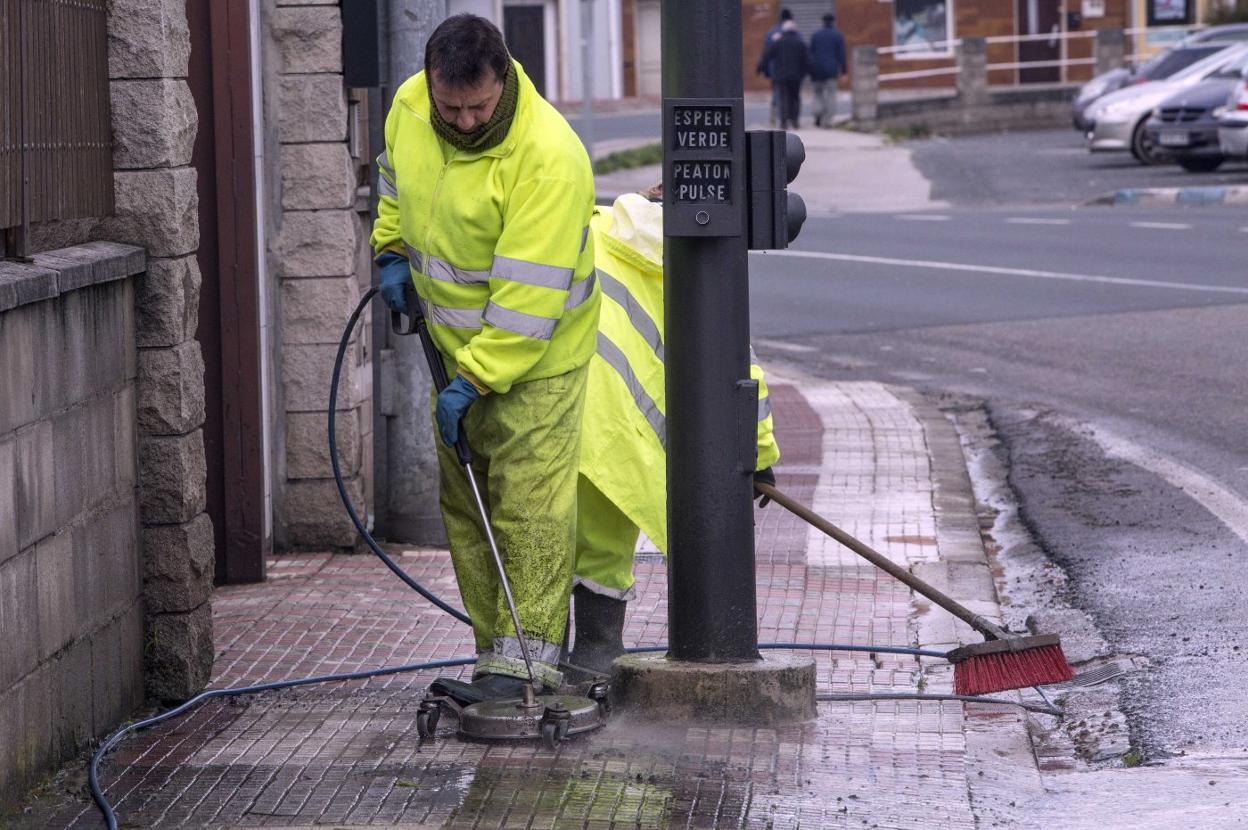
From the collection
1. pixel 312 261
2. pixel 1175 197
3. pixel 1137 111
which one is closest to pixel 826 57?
pixel 1137 111

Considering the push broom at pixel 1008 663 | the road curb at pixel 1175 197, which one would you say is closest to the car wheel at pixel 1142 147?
the road curb at pixel 1175 197

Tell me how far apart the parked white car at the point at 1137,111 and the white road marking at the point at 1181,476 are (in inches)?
744

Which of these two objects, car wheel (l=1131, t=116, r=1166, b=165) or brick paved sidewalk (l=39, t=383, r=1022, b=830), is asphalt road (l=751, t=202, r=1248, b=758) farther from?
car wheel (l=1131, t=116, r=1166, b=165)

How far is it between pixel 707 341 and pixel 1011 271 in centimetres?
1259

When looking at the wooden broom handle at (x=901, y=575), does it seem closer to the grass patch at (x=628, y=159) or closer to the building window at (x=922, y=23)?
the grass patch at (x=628, y=159)

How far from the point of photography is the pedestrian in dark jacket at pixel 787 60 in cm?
3466

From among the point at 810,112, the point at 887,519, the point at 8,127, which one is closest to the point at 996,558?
the point at 887,519

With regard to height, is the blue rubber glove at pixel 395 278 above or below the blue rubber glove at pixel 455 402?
above

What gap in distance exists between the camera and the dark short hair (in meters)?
5.13

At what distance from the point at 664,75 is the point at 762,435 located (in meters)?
1.13

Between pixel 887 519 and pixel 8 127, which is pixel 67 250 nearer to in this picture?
pixel 8 127

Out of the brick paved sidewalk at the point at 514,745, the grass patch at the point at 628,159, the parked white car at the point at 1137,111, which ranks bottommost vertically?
the brick paved sidewalk at the point at 514,745

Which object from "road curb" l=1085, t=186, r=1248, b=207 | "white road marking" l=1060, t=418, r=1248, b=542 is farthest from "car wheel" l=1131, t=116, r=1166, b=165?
"white road marking" l=1060, t=418, r=1248, b=542

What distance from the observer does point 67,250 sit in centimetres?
523
